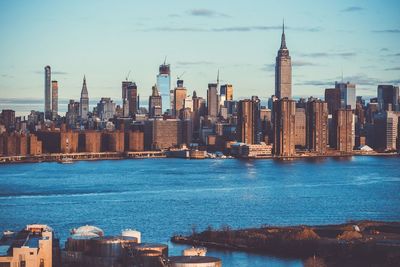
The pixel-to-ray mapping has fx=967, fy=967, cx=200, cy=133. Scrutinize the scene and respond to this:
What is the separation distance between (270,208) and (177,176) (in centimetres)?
966

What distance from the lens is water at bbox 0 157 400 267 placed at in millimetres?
14875

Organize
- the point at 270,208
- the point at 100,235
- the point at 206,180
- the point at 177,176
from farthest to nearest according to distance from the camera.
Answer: the point at 177,176 → the point at 206,180 → the point at 270,208 → the point at 100,235

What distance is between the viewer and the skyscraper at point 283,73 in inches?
2458

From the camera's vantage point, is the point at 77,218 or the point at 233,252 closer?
the point at 233,252

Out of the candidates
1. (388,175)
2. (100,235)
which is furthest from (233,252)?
(388,175)

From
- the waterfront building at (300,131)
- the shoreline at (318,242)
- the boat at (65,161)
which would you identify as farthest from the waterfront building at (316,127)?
the shoreline at (318,242)

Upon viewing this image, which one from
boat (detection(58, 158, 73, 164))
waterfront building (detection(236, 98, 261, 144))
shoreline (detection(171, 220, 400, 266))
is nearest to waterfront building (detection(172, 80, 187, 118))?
waterfront building (detection(236, 98, 261, 144))

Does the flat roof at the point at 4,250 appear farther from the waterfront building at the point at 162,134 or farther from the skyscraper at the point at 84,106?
the skyscraper at the point at 84,106

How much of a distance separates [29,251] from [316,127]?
37.2m

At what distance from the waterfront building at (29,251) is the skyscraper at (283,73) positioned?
173ft

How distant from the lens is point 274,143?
43.1 meters

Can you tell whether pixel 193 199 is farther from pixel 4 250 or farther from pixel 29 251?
pixel 29 251

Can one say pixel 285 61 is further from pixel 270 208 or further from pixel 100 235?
pixel 100 235

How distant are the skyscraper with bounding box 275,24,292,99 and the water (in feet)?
105
